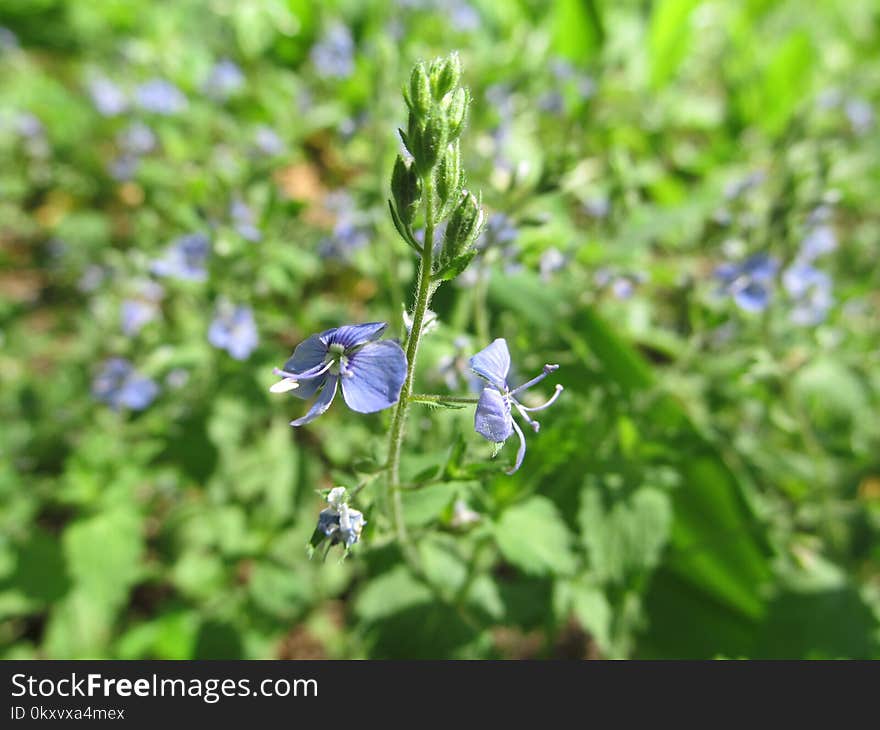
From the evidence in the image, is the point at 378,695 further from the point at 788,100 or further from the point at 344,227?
the point at 788,100

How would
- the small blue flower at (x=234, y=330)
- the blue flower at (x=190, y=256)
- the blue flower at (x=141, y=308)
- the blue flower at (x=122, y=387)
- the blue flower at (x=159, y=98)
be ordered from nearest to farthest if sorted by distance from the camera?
the small blue flower at (x=234, y=330)
the blue flower at (x=190, y=256)
the blue flower at (x=122, y=387)
the blue flower at (x=141, y=308)
the blue flower at (x=159, y=98)

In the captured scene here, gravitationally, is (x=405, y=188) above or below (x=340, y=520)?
above

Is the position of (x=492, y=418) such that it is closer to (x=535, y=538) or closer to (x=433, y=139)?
(x=433, y=139)

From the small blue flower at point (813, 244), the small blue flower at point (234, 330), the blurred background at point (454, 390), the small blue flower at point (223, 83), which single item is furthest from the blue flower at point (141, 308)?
the small blue flower at point (813, 244)

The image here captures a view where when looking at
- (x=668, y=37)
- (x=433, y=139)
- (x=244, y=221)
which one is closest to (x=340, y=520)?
(x=433, y=139)

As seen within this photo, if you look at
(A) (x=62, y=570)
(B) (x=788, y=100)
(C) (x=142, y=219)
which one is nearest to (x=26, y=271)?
(C) (x=142, y=219)

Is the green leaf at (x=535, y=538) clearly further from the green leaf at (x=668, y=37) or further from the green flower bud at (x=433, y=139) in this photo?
the green leaf at (x=668, y=37)
